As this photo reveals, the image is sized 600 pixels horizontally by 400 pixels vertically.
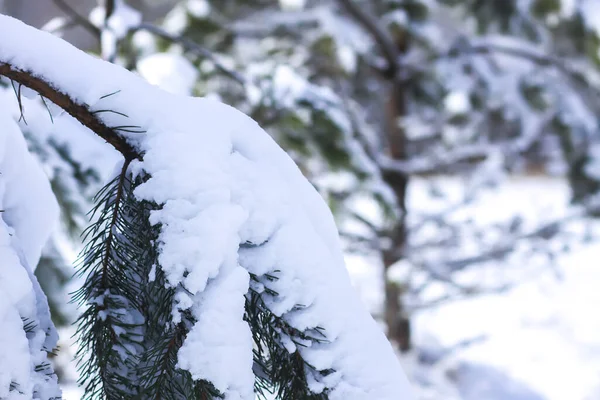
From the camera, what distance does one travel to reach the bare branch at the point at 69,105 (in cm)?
77

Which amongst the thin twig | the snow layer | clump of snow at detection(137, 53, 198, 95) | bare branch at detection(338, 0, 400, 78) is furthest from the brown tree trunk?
the snow layer

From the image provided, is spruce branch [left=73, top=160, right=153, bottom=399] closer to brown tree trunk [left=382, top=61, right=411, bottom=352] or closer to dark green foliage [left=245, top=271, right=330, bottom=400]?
dark green foliage [left=245, top=271, right=330, bottom=400]

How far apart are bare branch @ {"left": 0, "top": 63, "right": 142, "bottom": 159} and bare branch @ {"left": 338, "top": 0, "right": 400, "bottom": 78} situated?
365 cm

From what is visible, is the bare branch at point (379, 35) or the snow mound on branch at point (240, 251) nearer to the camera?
the snow mound on branch at point (240, 251)

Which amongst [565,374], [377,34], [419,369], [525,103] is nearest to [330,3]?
[377,34]

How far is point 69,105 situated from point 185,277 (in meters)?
0.30

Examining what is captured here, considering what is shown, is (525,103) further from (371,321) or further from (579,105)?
(371,321)

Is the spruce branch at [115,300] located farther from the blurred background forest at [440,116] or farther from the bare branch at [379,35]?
the bare branch at [379,35]

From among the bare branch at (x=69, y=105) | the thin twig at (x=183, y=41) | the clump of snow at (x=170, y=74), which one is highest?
the thin twig at (x=183, y=41)

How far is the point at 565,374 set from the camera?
234 inches

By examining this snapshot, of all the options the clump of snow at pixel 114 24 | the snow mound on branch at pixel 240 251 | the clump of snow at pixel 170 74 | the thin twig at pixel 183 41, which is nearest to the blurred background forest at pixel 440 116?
the thin twig at pixel 183 41

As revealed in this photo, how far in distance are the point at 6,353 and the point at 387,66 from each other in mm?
4595

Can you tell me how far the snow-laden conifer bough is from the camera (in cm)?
71

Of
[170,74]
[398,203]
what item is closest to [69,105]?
[170,74]
